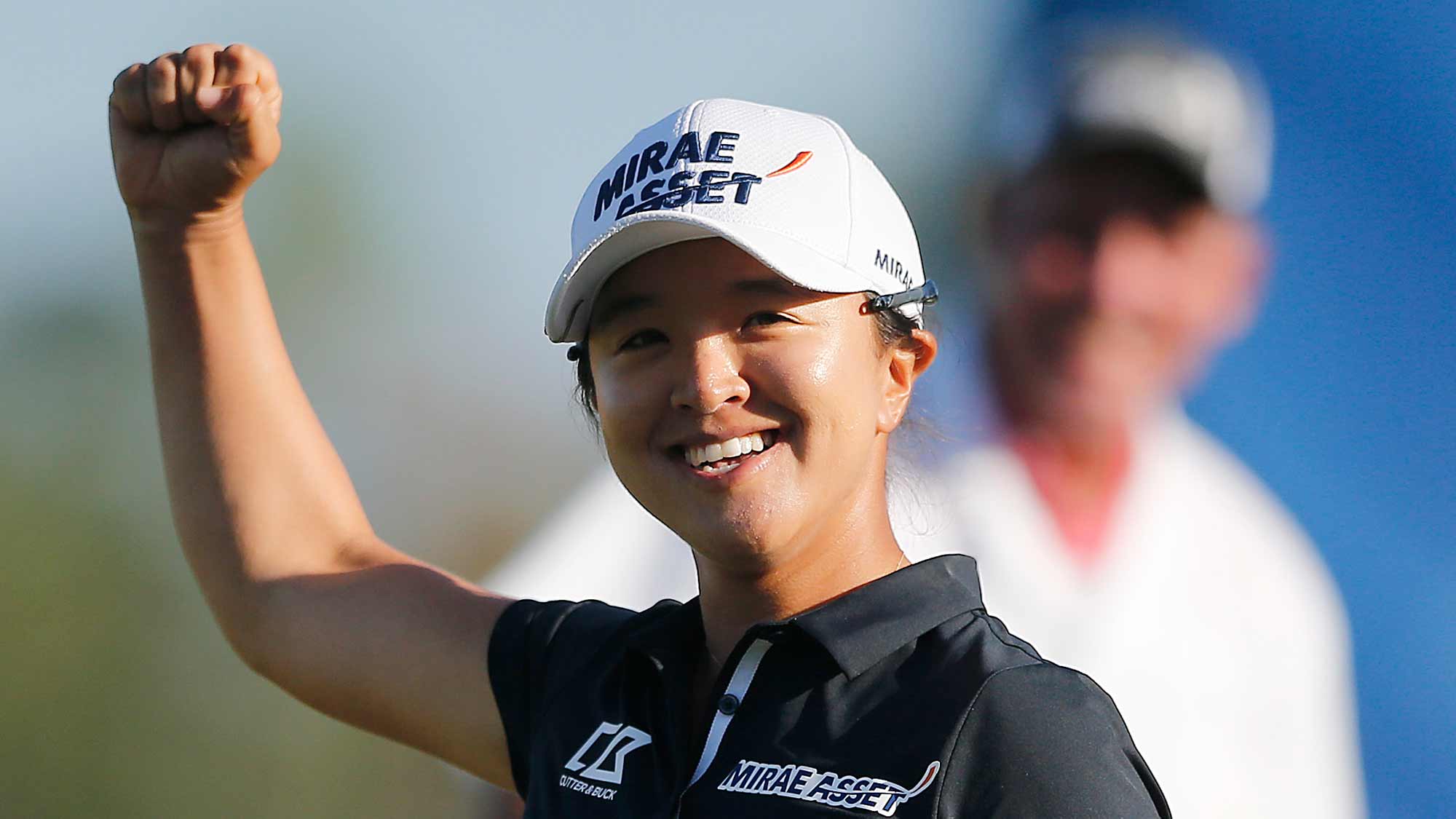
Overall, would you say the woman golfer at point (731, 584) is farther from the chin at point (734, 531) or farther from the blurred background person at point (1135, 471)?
the blurred background person at point (1135, 471)

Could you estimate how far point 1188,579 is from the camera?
2730 mm

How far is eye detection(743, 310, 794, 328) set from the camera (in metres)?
1.63

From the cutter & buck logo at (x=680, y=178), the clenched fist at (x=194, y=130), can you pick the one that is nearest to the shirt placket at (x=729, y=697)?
the cutter & buck logo at (x=680, y=178)

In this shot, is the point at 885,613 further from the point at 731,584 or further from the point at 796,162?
the point at 796,162

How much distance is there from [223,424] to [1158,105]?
199cm

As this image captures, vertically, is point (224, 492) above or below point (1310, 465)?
below

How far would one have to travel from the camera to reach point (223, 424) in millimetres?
2217

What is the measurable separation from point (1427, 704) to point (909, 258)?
4.97ft

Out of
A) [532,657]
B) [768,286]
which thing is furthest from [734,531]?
[532,657]

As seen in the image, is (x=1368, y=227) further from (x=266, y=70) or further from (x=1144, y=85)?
(x=266, y=70)

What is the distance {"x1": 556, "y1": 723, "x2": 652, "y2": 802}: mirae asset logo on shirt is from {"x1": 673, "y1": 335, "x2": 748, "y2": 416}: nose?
18.3 inches

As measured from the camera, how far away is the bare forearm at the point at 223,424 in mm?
2205

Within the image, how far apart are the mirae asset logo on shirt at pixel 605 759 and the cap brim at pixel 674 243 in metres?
0.58

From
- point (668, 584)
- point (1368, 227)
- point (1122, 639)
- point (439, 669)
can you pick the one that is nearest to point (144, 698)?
point (668, 584)
